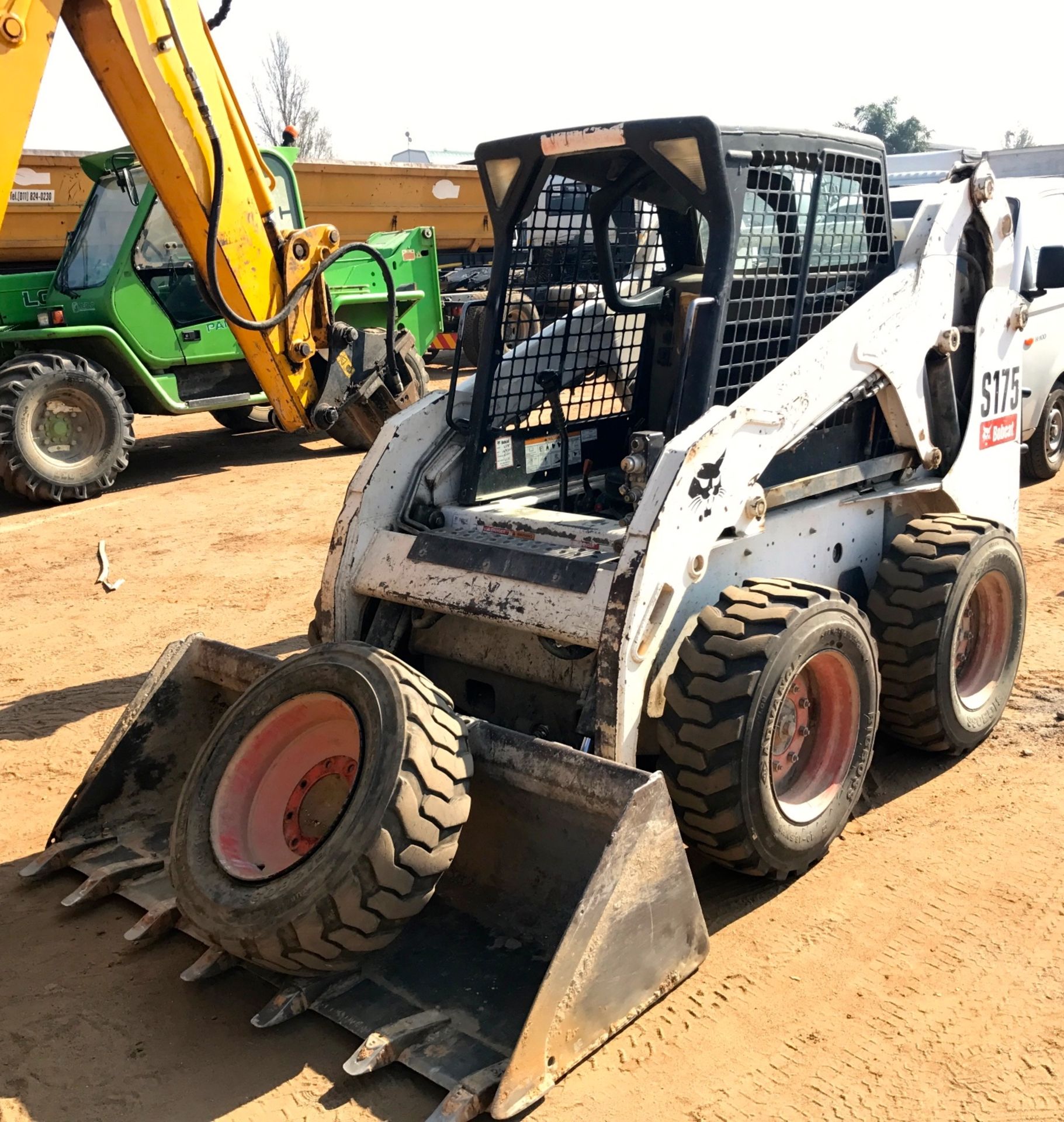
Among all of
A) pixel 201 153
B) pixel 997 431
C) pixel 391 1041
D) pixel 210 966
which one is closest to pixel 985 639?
Result: pixel 997 431

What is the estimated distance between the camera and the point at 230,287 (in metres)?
6.12

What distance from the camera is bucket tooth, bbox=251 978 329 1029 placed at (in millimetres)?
3090

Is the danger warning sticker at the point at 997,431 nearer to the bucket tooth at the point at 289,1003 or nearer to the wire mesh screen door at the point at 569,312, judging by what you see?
the wire mesh screen door at the point at 569,312

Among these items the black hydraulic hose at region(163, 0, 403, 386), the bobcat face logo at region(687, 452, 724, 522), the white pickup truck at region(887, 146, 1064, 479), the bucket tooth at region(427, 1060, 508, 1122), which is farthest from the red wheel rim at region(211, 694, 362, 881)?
the white pickup truck at region(887, 146, 1064, 479)

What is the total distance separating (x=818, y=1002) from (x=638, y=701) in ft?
3.05

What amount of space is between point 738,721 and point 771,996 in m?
0.73

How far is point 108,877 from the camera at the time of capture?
3760mm

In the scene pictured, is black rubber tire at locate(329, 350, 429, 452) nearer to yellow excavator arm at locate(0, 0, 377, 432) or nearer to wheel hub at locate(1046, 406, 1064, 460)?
yellow excavator arm at locate(0, 0, 377, 432)

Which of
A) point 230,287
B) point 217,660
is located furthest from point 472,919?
point 230,287

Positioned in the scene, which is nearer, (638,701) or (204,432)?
(638,701)

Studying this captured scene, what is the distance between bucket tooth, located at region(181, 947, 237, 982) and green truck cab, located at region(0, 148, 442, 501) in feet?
21.9

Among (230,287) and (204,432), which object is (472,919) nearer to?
(230,287)

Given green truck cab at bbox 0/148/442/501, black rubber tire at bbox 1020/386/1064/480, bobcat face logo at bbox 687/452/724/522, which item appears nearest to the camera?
bobcat face logo at bbox 687/452/724/522

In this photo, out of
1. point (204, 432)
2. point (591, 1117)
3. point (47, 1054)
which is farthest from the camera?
point (204, 432)
